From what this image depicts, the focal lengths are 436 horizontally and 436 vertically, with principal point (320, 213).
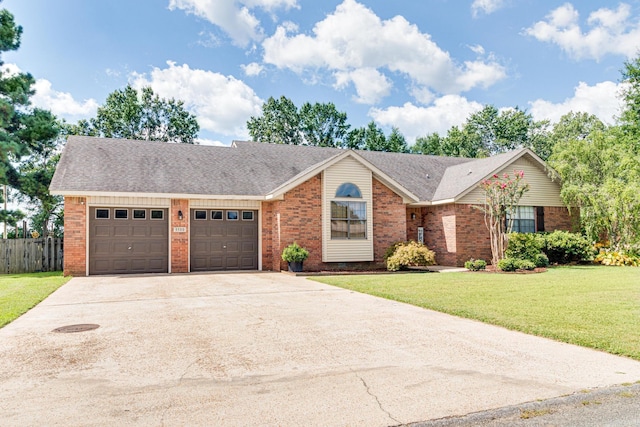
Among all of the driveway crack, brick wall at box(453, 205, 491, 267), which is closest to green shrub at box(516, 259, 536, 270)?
brick wall at box(453, 205, 491, 267)

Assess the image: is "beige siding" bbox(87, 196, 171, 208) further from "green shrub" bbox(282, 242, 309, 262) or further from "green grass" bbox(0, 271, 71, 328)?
"green shrub" bbox(282, 242, 309, 262)

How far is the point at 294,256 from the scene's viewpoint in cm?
1552

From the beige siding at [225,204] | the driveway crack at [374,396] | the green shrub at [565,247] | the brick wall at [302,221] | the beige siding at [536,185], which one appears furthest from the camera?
the beige siding at [536,185]

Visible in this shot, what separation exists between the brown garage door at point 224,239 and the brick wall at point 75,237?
11.9 ft

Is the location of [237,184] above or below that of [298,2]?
below

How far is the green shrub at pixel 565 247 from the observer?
18141mm

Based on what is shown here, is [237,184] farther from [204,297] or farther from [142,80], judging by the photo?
[142,80]

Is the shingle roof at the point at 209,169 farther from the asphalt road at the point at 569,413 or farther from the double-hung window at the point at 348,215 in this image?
the asphalt road at the point at 569,413

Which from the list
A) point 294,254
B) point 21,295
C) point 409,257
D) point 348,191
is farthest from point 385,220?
point 21,295

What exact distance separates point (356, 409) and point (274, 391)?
83 cm

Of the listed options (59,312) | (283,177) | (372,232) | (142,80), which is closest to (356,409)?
(59,312)

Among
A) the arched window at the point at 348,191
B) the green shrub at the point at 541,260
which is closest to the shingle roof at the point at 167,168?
the arched window at the point at 348,191

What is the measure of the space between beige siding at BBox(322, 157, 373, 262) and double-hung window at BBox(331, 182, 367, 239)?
0.51 ft

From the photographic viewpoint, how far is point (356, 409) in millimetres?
3631
